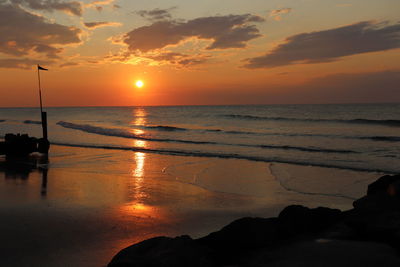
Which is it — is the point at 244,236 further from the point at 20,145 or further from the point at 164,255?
the point at 20,145

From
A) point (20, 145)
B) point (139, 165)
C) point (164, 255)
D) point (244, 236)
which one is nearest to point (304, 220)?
point (244, 236)

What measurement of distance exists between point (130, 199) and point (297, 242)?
5834 mm

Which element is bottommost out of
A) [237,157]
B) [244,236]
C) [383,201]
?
[237,157]

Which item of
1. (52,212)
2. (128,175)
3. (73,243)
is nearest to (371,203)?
(73,243)

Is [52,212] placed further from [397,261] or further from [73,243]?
[397,261]

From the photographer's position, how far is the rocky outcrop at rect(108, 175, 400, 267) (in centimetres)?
472

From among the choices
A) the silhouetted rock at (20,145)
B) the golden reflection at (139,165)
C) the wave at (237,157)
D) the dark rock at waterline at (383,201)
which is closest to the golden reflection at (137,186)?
the golden reflection at (139,165)

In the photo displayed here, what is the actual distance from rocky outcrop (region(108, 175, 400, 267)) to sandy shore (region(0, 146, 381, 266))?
1.68 m

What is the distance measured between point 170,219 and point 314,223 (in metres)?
3.52

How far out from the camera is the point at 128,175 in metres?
14.2

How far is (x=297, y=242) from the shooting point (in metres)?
5.61

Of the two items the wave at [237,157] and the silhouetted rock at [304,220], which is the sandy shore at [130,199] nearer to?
the wave at [237,157]

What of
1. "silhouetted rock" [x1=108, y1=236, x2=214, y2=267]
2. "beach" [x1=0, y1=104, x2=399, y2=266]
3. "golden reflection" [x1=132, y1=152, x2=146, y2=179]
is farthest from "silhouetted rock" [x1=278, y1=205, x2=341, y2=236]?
"golden reflection" [x1=132, y1=152, x2=146, y2=179]

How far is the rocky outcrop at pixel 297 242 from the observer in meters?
4.72
